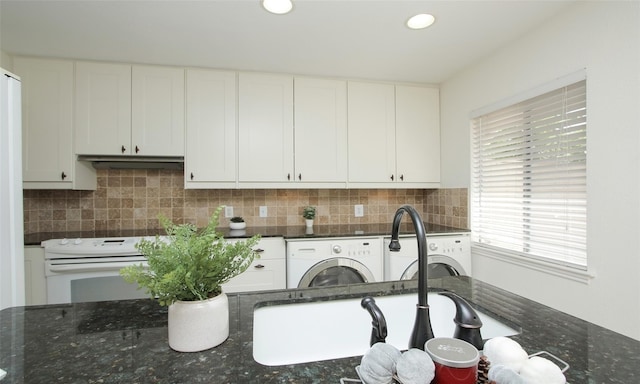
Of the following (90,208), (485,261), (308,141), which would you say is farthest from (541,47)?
(90,208)

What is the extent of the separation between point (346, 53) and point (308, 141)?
823mm

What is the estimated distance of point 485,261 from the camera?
8.30ft

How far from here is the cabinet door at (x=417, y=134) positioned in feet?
9.96

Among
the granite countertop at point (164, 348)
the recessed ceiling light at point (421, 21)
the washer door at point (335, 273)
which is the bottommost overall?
the washer door at point (335, 273)

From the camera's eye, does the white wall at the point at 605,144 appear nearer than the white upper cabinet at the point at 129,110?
Yes

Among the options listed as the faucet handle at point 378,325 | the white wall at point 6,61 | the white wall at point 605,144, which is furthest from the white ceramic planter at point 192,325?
the white wall at point 6,61

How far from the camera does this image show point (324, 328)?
110 cm

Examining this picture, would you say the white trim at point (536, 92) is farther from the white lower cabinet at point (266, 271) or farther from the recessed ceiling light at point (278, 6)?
the white lower cabinet at point (266, 271)

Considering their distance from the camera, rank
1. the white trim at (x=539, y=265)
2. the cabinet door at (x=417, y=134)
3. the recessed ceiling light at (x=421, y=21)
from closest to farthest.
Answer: the white trim at (x=539, y=265) < the recessed ceiling light at (x=421, y=21) < the cabinet door at (x=417, y=134)

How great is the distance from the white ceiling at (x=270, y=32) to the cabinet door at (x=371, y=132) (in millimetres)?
292

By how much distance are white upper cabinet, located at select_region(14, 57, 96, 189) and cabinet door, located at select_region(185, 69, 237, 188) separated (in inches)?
35.4

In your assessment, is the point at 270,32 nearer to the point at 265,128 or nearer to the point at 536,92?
the point at 265,128

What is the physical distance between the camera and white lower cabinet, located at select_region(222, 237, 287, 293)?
2.45 m

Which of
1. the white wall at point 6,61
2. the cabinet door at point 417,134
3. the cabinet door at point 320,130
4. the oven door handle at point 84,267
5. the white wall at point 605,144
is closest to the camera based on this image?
the white wall at point 605,144
